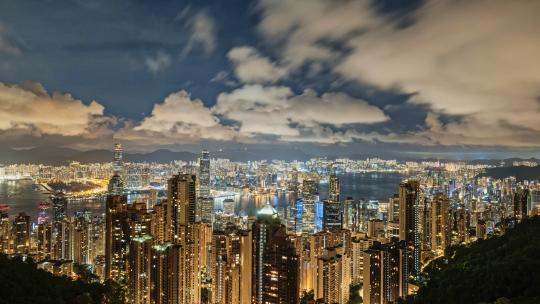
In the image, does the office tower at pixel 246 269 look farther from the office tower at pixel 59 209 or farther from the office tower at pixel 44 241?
the office tower at pixel 59 209

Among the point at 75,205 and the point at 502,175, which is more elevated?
the point at 502,175

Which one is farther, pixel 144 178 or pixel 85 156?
pixel 85 156

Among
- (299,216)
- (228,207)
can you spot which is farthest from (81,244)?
(228,207)

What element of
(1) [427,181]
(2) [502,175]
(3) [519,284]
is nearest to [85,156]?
(1) [427,181]

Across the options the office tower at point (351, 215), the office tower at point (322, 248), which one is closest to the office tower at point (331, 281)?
the office tower at point (322, 248)

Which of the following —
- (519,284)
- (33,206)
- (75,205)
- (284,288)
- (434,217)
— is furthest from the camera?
(75,205)

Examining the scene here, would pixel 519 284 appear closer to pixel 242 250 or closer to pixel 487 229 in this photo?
pixel 242 250

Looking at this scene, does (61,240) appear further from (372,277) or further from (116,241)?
(372,277)
